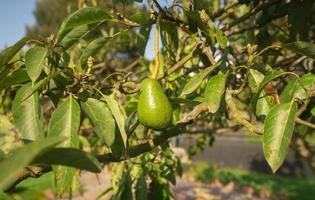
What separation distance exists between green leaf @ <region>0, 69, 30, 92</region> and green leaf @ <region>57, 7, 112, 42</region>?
133 millimetres

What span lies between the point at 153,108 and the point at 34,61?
31 centimetres

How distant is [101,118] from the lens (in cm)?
123

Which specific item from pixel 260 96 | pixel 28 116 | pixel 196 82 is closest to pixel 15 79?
pixel 28 116

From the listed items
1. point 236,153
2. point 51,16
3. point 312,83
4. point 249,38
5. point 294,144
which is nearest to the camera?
point 312,83

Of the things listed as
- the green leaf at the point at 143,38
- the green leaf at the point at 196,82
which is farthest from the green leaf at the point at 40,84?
the green leaf at the point at 143,38

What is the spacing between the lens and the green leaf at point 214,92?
130 centimetres

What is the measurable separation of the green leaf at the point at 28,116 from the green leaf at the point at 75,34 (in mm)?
204

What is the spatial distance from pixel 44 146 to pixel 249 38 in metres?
1.81

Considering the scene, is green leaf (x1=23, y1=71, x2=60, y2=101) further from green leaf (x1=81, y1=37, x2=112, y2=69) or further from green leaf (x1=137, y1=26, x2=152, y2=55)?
green leaf (x1=137, y1=26, x2=152, y2=55)

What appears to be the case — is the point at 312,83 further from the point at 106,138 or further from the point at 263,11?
the point at 263,11

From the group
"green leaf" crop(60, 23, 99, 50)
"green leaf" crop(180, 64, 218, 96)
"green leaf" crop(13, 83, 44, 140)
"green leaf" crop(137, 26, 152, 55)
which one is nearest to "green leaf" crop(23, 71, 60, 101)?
"green leaf" crop(13, 83, 44, 140)

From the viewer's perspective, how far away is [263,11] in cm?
209

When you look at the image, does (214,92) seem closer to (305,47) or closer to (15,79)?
(305,47)

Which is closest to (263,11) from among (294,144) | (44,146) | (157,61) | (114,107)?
(157,61)
